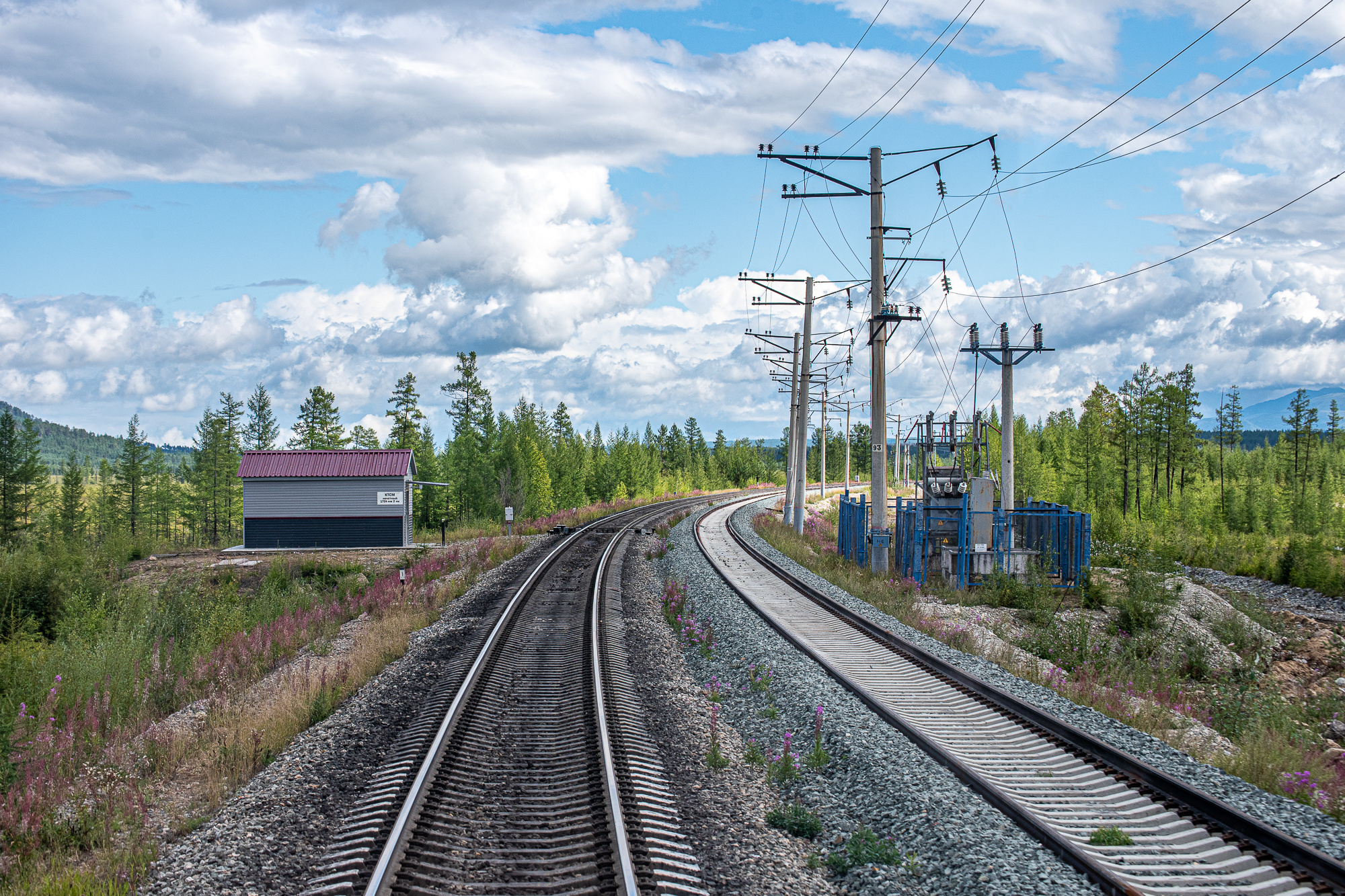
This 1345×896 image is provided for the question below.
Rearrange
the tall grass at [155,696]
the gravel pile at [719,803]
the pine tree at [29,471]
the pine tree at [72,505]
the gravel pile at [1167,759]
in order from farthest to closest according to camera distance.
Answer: the pine tree at [72,505] → the pine tree at [29,471] → the tall grass at [155,696] → the gravel pile at [1167,759] → the gravel pile at [719,803]

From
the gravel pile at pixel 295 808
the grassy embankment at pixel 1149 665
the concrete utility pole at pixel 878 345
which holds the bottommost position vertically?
the grassy embankment at pixel 1149 665

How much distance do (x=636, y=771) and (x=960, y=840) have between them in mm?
2761

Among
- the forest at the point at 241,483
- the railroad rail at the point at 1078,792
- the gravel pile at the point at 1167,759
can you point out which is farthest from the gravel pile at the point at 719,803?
the forest at the point at 241,483

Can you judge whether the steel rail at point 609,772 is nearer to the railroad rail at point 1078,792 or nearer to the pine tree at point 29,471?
the railroad rail at point 1078,792

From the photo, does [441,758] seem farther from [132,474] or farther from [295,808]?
[132,474]

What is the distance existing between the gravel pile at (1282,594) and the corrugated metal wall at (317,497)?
1197 inches

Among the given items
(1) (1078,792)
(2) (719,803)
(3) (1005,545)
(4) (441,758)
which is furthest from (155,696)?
(3) (1005,545)

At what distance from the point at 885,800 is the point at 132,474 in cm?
8221

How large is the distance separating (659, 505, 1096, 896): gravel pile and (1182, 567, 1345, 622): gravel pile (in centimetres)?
2077

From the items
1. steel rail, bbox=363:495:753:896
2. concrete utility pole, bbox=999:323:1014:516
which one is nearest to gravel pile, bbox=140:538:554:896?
steel rail, bbox=363:495:753:896

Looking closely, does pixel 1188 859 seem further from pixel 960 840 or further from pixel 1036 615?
pixel 1036 615

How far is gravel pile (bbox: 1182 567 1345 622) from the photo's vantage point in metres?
24.1

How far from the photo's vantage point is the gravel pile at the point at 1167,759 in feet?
19.0

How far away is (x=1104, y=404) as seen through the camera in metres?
67.1
